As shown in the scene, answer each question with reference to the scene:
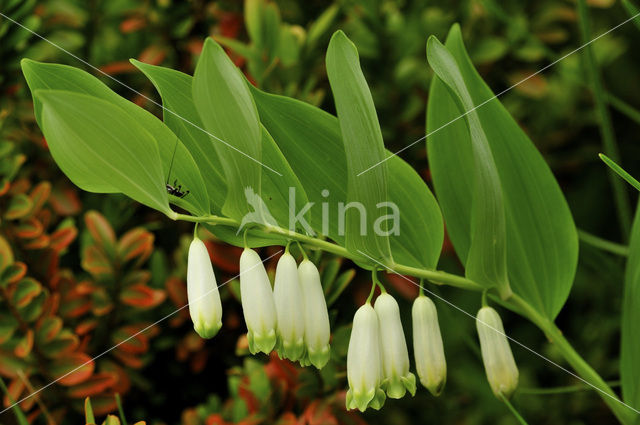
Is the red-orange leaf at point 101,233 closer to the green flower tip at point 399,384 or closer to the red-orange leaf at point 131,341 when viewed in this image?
the red-orange leaf at point 131,341

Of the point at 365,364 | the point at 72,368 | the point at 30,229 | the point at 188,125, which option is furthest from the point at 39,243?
the point at 365,364

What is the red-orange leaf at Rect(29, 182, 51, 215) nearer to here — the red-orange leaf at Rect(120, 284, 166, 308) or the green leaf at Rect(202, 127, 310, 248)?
the red-orange leaf at Rect(120, 284, 166, 308)

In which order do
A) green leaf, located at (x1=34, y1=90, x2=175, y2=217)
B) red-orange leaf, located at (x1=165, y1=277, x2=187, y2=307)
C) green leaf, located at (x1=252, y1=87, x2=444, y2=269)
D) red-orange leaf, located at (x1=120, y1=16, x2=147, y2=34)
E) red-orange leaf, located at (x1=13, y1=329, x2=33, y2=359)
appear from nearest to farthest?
green leaf, located at (x1=34, y1=90, x2=175, y2=217), green leaf, located at (x1=252, y1=87, x2=444, y2=269), red-orange leaf, located at (x1=13, y1=329, x2=33, y2=359), red-orange leaf, located at (x1=165, y1=277, x2=187, y2=307), red-orange leaf, located at (x1=120, y1=16, x2=147, y2=34)

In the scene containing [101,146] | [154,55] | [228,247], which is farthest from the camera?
[154,55]

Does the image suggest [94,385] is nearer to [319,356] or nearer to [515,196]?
[319,356]

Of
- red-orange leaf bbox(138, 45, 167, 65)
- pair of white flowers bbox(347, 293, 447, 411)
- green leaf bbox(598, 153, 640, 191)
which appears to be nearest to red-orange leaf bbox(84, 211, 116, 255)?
red-orange leaf bbox(138, 45, 167, 65)

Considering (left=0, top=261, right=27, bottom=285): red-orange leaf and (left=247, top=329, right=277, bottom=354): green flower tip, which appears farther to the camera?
(left=0, top=261, right=27, bottom=285): red-orange leaf

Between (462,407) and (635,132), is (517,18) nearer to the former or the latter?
(635,132)
